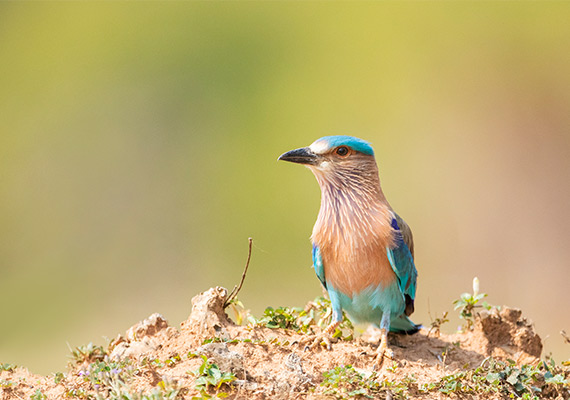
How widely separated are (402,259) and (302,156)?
3.45 ft

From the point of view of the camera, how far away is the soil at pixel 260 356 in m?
4.20

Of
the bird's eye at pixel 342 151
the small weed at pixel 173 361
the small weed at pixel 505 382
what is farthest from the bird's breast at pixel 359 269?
the small weed at pixel 173 361

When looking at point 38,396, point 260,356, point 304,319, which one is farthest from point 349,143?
point 38,396

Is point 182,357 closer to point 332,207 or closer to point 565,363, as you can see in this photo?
point 332,207

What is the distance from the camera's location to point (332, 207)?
18.3ft

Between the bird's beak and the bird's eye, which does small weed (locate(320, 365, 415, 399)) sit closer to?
the bird's beak

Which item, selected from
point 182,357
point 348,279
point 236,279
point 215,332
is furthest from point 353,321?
point 236,279

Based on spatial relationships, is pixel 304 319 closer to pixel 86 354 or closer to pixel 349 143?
pixel 349 143

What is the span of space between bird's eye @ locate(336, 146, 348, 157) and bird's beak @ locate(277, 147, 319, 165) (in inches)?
6.9

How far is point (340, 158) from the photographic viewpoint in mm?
5625

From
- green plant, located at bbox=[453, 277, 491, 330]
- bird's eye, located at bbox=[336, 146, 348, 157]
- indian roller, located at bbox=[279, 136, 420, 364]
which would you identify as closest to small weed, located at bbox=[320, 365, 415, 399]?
indian roller, located at bbox=[279, 136, 420, 364]

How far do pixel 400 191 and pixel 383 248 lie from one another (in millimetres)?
6603

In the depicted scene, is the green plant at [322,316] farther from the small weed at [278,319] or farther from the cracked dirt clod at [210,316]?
the cracked dirt clod at [210,316]

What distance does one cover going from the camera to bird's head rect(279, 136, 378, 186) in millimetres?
5578
